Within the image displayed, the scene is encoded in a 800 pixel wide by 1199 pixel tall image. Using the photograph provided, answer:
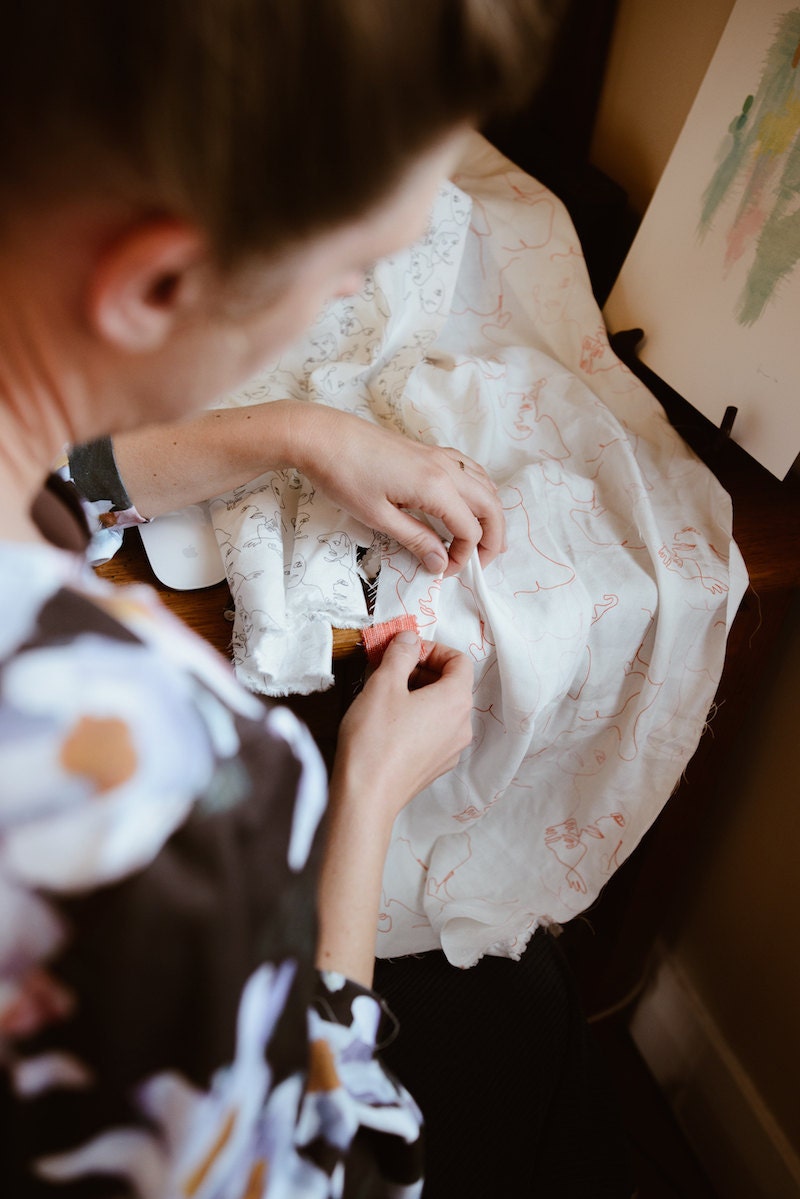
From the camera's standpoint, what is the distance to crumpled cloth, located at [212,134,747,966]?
2.23 feet

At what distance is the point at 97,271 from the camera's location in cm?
29

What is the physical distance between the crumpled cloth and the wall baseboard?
0.48 metres

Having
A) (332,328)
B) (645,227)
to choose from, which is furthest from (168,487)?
(645,227)

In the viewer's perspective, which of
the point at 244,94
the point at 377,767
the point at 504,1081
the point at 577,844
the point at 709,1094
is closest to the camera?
the point at 244,94

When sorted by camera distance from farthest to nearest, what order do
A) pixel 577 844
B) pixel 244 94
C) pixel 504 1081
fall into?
pixel 577 844 < pixel 504 1081 < pixel 244 94

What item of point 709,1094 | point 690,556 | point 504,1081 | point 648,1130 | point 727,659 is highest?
point 690,556

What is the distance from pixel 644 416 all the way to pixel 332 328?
318 mm

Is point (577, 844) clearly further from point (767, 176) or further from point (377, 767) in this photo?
point (767, 176)

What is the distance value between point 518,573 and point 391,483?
0.43ft

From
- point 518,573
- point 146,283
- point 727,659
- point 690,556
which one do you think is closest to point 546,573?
point 518,573

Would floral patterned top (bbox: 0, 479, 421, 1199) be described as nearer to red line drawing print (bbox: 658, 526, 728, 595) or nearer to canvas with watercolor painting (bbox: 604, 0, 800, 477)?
red line drawing print (bbox: 658, 526, 728, 595)

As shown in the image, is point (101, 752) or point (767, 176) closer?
point (101, 752)

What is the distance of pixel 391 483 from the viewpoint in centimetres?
67

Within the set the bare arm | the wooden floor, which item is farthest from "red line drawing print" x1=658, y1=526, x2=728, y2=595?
the wooden floor
